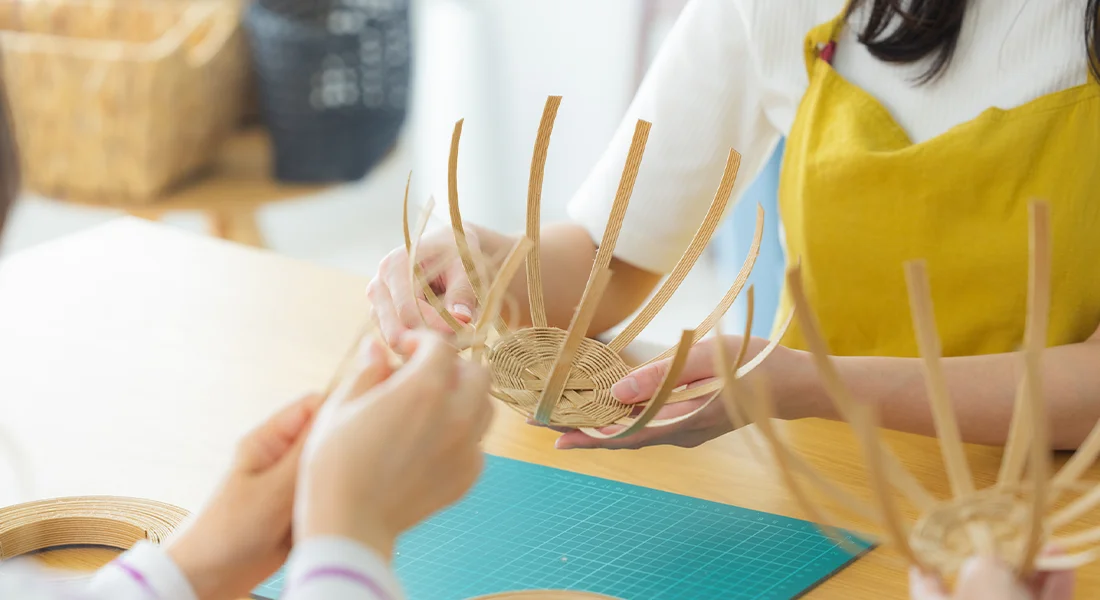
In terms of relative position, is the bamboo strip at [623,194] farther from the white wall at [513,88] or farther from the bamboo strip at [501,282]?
the white wall at [513,88]

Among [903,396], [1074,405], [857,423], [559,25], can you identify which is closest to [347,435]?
[857,423]

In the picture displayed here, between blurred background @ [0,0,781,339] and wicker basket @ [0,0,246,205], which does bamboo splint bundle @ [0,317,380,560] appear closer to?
blurred background @ [0,0,781,339]

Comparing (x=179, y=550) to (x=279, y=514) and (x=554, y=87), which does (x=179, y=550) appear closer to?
(x=279, y=514)

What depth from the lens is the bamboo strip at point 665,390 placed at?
659 mm

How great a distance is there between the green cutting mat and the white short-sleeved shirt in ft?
1.19

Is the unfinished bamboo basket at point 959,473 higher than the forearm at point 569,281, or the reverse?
the unfinished bamboo basket at point 959,473

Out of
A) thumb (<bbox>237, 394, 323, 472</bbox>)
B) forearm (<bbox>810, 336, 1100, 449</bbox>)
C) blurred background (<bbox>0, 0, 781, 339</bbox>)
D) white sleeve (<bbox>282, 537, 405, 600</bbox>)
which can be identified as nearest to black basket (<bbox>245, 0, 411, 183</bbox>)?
blurred background (<bbox>0, 0, 781, 339</bbox>)

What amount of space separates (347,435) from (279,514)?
14 cm

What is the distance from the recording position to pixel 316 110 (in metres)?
2.40

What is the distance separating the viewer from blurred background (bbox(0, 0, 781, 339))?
2.13 m

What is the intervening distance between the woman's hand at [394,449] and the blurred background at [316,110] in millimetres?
811

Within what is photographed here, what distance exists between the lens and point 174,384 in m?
1.02

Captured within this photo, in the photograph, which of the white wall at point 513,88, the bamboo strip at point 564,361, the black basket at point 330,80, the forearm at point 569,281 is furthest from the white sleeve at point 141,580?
the white wall at point 513,88

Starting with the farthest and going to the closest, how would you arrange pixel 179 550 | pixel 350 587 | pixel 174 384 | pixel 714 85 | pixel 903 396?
pixel 714 85
pixel 174 384
pixel 903 396
pixel 179 550
pixel 350 587
